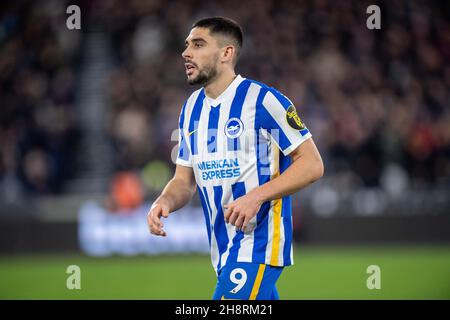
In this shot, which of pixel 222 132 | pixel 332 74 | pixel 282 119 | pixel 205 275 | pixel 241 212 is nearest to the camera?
pixel 241 212

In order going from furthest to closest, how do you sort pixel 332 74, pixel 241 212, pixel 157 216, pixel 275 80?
1. pixel 332 74
2. pixel 275 80
3. pixel 157 216
4. pixel 241 212

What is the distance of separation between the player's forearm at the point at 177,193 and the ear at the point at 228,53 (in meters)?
0.82

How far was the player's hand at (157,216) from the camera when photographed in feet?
15.8

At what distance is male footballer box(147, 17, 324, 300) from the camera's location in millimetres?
4879

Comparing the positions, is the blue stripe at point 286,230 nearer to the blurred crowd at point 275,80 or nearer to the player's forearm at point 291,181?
the player's forearm at point 291,181

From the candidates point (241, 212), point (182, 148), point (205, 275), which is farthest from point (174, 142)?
point (241, 212)

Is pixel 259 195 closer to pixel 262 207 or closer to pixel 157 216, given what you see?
pixel 262 207

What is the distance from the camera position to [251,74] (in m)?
16.8

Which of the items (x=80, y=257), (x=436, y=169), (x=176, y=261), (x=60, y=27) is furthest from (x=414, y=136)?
(x=60, y=27)

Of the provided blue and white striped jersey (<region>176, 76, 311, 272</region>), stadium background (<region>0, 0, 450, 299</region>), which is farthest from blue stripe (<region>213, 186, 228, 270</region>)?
stadium background (<region>0, 0, 450, 299</region>)

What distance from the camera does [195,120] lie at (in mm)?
5297

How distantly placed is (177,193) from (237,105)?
0.68m

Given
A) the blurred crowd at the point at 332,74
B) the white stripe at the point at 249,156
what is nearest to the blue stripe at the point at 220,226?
the white stripe at the point at 249,156

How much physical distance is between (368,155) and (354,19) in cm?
437
